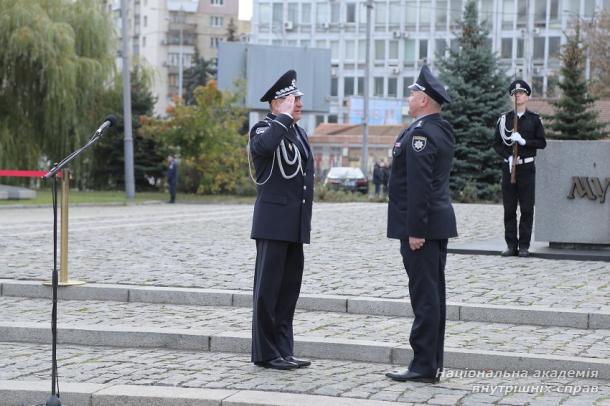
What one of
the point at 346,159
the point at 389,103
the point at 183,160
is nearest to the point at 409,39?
the point at 389,103

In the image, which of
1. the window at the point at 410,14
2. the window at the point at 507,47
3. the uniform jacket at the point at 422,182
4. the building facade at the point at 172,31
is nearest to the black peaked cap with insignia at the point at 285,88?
the uniform jacket at the point at 422,182

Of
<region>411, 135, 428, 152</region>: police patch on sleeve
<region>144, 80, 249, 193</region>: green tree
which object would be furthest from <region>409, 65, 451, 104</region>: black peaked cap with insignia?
<region>144, 80, 249, 193</region>: green tree

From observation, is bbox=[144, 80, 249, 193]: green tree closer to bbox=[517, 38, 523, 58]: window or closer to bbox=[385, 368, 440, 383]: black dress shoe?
bbox=[385, 368, 440, 383]: black dress shoe

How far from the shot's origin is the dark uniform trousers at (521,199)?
→ 44.2 ft

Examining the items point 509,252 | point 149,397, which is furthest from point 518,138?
point 149,397

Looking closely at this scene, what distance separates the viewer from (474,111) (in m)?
37.9

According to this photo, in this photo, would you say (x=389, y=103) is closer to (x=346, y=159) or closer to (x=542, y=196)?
(x=346, y=159)

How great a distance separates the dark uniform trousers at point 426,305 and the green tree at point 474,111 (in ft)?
100

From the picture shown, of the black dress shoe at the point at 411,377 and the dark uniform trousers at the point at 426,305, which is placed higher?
the dark uniform trousers at the point at 426,305

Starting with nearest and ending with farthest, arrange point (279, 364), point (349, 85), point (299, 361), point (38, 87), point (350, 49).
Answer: point (279, 364) < point (299, 361) < point (38, 87) < point (350, 49) < point (349, 85)

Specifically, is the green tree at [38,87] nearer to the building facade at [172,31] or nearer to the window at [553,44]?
the window at [553,44]

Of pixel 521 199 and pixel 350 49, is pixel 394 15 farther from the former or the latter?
pixel 521 199

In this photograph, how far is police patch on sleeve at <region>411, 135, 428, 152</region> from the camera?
23.4ft

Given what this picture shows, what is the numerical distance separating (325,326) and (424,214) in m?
2.29
